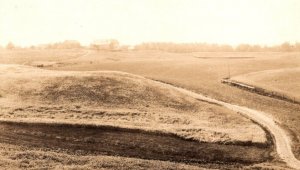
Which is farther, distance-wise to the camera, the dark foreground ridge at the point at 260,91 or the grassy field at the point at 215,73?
the dark foreground ridge at the point at 260,91

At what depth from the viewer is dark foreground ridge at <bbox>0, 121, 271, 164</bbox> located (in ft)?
99.4

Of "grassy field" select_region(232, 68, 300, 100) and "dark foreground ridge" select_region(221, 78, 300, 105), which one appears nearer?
"dark foreground ridge" select_region(221, 78, 300, 105)

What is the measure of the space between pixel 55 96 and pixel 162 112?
12.3 meters

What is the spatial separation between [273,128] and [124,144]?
1494cm

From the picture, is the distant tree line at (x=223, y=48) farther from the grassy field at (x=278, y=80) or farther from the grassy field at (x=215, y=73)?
the grassy field at (x=278, y=80)

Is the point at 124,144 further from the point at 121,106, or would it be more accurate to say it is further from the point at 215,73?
the point at 215,73

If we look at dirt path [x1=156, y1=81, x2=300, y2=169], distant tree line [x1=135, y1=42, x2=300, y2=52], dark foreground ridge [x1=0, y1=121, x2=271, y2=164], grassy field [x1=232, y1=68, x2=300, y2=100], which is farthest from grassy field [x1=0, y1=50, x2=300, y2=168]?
distant tree line [x1=135, y1=42, x2=300, y2=52]

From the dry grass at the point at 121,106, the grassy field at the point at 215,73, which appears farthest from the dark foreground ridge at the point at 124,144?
the grassy field at the point at 215,73

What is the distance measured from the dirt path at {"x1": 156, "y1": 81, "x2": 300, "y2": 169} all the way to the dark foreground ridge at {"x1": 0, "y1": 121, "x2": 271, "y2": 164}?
1.28 meters

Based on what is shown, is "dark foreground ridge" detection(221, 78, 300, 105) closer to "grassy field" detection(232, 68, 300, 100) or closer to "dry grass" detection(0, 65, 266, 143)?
"grassy field" detection(232, 68, 300, 100)

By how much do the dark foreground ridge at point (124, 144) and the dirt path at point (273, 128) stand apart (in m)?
1.28

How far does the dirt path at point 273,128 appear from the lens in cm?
3033

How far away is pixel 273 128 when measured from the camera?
1468 inches

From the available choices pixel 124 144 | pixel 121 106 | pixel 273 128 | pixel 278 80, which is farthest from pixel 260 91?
pixel 124 144
